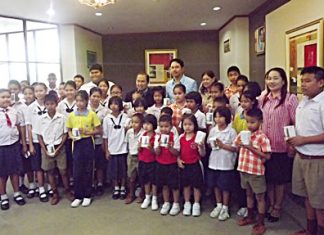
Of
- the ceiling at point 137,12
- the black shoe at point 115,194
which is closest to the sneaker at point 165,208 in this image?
the black shoe at point 115,194

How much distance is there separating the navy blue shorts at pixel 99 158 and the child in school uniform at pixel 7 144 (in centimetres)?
86

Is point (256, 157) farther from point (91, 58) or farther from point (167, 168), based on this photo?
point (91, 58)

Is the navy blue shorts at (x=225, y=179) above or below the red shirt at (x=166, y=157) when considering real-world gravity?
below

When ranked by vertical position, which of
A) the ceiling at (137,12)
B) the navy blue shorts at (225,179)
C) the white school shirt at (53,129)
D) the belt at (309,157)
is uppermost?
the ceiling at (137,12)

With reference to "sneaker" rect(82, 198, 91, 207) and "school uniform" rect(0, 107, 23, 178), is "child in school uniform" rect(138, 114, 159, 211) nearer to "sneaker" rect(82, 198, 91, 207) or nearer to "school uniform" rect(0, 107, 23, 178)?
"sneaker" rect(82, 198, 91, 207)

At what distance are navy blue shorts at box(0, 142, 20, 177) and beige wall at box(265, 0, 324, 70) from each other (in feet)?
12.6

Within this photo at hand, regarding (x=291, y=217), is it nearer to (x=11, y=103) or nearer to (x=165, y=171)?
(x=165, y=171)

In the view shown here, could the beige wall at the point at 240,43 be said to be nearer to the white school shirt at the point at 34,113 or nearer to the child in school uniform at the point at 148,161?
the child in school uniform at the point at 148,161

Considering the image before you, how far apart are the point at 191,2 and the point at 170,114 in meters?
3.52

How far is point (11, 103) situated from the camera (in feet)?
12.6

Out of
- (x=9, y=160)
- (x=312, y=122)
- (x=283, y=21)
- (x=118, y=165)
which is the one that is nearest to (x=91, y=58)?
(x=283, y=21)

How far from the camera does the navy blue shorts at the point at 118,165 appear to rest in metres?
3.70

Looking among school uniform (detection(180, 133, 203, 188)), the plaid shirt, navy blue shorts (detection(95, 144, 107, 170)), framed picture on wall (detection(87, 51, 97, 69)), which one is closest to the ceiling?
framed picture on wall (detection(87, 51, 97, 69))

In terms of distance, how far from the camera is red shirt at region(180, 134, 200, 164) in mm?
3225
